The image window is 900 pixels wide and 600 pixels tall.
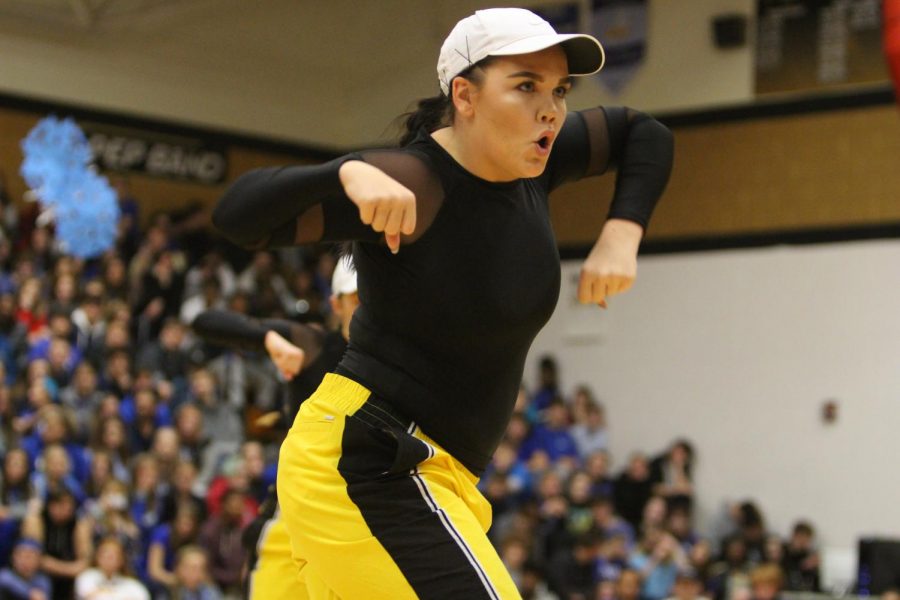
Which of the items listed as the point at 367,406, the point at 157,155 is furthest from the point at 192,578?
the point at 157,155

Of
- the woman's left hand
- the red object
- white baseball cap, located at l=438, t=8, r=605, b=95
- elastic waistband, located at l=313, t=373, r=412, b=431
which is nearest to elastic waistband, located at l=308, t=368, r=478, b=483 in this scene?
elastic waistband, located at l=313, t=373, r=412, b=431

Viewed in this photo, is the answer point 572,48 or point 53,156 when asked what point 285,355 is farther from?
point 53,156

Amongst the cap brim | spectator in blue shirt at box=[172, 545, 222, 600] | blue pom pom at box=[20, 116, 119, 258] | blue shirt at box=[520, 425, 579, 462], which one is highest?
blue pom pom at box=[20, 116, 119, 258]

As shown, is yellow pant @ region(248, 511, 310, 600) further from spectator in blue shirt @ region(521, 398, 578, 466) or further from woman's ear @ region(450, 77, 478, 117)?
spectator in blue shirt @ region(521, 398, 578, 466)

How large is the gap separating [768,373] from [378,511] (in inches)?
474

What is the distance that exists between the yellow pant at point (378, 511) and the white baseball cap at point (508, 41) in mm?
814

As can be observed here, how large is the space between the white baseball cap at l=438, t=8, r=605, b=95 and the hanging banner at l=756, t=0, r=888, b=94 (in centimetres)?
1153

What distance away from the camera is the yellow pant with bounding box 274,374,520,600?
2.91 metres

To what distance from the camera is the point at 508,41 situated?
299 centimetres

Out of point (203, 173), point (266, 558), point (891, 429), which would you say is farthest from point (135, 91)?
point (266, 558)

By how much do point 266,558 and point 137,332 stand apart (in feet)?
32.4

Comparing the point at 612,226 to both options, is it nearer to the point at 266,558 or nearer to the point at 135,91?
the point at 266,558

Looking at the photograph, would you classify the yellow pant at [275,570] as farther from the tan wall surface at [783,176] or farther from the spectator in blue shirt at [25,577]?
the tan wall surface at [783,176]

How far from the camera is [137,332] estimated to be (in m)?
13.8
